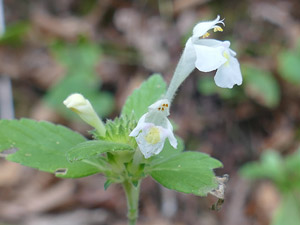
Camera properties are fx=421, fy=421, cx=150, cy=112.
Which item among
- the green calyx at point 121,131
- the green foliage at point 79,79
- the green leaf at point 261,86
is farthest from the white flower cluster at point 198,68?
the green leaf at point 261,86

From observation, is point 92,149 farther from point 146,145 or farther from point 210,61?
point 210,61

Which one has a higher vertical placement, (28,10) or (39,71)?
(28,10)

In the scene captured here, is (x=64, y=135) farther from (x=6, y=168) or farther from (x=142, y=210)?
(x=6, y=168)

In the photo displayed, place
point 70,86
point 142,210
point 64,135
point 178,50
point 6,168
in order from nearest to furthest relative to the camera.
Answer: point 64,135 → point 142,210 → point 6,168 → point 70,86 → point 178,50

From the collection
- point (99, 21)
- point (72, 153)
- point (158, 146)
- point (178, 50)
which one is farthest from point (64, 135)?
point (99, 21)

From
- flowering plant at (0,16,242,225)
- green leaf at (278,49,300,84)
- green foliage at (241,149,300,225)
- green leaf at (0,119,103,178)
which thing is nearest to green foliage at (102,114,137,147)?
flowering plant at (0,16,242,225)

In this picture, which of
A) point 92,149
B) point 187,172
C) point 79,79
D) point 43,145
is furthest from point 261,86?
point 92,149
